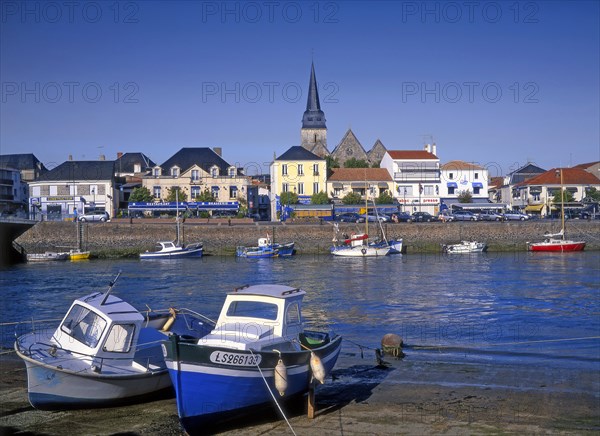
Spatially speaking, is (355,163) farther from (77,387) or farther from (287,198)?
(77,387)

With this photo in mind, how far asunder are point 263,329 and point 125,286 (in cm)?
2799

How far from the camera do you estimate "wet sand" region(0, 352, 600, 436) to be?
45.1 ft

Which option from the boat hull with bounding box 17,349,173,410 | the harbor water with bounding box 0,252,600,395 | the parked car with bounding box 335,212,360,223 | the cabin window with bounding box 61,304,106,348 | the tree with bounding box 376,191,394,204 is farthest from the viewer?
the tree with bounding box 376,191,394,204

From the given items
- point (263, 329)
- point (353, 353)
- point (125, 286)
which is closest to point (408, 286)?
point (125, 286)

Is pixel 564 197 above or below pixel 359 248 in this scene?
above

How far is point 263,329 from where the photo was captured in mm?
14688

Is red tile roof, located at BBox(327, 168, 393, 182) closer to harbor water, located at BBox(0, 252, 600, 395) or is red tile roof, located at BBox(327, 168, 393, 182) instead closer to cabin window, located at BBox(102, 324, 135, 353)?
harbor water, located at BBox(0, 252, 600, 395)

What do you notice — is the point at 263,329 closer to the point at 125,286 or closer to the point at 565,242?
the point at 125,286

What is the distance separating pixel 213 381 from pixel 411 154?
85.6m

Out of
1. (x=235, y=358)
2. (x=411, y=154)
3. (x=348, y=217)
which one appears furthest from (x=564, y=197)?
(x=235, y=358)

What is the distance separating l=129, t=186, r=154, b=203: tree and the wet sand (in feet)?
209

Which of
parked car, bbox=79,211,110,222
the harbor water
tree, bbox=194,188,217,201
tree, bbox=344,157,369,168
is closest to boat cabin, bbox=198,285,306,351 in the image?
the harbor water

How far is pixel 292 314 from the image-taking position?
15.5 meters

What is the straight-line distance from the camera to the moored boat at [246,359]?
1302 centimetres
